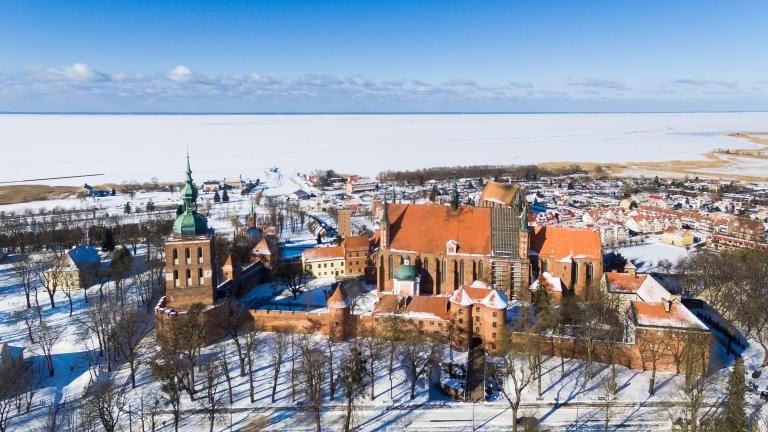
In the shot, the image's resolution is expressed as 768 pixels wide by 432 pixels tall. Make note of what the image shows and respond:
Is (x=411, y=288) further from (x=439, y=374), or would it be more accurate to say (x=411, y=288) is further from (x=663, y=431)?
(x=663, y=431)

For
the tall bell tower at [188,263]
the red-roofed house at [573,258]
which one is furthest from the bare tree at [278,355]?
the red-roofed house at [573,258]

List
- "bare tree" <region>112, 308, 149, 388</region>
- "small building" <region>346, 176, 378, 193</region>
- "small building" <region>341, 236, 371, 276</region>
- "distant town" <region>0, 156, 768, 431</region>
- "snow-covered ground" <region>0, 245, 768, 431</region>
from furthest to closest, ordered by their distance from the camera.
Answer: "small building" <region>346, 176, 378, 193</region>
"small building" <region>341, 236, 371, 276</region>
"bare tree" <region>112, 308, 149, 388</region>
"distant town" <region>0, 156, 768, 431</region>
"snow-covered ground" <region>0, 245, 768, 431</region>

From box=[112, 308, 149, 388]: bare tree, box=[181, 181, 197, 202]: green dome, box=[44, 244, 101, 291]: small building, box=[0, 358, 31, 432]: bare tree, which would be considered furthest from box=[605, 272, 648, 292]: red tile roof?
box=[44, 244, 101, 291]: small building

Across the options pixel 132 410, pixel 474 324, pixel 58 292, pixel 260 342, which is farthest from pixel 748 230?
pixel 58 292

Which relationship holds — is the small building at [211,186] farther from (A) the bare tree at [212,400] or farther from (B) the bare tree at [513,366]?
(B) the bare tree at [513,366]

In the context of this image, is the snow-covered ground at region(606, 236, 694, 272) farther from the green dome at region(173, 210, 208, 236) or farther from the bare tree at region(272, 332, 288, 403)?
the green dome at region(173, 210, 208, 236)
